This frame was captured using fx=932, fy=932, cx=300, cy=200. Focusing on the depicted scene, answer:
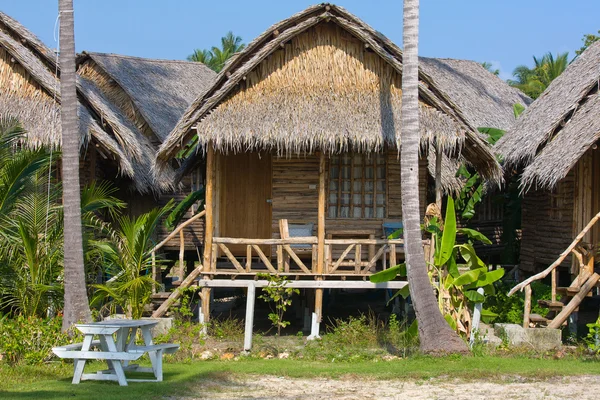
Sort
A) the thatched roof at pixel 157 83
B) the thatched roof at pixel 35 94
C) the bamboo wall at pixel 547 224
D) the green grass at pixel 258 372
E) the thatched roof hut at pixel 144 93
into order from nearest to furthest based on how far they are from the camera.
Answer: the green grass at pixel 258 372
the thatched roof at pixel 35 94
the bamboo wall at pixel 547 224
the thatched roof hut at pixel 144 93
the thatched roof at pixel 157 83

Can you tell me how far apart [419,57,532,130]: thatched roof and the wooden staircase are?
7875 mm

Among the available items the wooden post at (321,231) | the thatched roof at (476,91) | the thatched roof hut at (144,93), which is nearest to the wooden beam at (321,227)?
the wooden post at (321,231)

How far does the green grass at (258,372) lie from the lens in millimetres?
9945

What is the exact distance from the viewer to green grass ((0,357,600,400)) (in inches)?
392

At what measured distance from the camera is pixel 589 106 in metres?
16.0

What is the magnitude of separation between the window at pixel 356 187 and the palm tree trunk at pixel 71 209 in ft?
15.4

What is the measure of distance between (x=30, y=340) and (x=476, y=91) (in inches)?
618

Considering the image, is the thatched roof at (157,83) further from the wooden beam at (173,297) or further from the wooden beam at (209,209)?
the wooden beam at (173,297)

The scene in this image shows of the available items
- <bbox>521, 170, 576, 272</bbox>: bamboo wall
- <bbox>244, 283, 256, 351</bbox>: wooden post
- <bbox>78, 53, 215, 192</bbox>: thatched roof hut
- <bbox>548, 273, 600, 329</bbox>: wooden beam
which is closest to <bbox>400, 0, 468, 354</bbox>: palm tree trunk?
<bbox>548, 273, 600, 329</bbox>: wooden beam

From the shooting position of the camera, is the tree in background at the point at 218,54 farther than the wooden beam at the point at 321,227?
Yes

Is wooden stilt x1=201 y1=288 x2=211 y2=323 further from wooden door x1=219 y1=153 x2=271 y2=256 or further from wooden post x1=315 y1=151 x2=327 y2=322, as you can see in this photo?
wooden door x1=219 y1=153 x2=271 y2=256

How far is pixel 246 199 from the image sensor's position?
55.0 feet

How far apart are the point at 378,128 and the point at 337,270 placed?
2.53m

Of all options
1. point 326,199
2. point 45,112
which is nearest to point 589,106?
point 326,199
